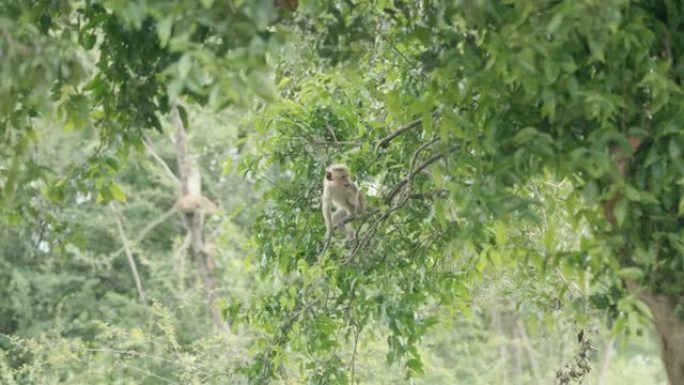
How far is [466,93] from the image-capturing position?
4605 millimetres

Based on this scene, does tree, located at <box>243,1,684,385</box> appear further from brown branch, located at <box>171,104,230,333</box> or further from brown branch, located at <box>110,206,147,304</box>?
brown branch, located at <box>110,206,147,304</box>

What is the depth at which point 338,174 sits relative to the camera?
7.16 meters

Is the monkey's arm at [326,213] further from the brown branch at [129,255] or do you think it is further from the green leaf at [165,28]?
the brown branch at [129,255]

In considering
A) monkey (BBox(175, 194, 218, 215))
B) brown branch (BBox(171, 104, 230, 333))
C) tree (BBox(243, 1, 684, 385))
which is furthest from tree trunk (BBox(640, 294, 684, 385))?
monkey (BBox(175, 194, 218, 215))

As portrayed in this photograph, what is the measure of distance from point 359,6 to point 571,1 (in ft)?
5.60

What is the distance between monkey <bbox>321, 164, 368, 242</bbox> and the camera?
702 cm

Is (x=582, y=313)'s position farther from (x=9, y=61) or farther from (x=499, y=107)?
(x=9, y=61)

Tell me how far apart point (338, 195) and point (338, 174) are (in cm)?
38

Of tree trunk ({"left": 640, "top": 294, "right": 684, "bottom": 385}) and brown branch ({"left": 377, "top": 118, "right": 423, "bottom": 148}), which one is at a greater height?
brown branch ({"left": 377, "top": 118, "right": 423, "bottom": 148})

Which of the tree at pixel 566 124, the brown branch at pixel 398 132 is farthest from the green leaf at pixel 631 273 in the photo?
the brown branch at pixel 398 132

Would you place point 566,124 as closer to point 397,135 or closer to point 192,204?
point 397,135

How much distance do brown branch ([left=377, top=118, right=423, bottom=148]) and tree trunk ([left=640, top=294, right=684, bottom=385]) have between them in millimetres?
1697

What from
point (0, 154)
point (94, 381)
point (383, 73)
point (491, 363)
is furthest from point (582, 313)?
point (491, 363)

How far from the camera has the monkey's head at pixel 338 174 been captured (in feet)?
22.9
